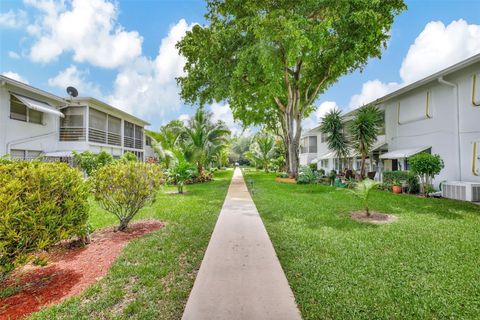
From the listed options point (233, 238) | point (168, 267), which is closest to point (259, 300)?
point (168, 267)

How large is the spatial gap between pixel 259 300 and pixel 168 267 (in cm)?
205

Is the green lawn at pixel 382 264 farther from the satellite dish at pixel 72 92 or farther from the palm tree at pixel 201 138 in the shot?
the satellite dish at pixel 72 92

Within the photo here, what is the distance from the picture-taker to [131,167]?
6.79 m

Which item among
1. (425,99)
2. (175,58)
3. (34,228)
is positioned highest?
(175,58)

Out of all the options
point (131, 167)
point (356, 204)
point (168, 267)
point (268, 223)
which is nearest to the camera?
point (168, 267)

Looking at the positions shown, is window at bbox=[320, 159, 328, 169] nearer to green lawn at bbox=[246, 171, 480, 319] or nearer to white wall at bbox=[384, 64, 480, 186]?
white wall at bbox=[384, 64, 480, 186]

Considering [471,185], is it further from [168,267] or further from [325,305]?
[168,267]

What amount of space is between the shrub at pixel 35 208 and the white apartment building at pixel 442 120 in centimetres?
1607

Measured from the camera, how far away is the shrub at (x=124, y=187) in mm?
6445

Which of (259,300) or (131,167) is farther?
(131,167)

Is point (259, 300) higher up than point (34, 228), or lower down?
lower down

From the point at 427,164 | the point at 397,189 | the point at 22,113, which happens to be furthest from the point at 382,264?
the point at 22,113

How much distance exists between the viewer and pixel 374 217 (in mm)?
8328

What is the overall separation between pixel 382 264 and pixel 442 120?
13040mm
